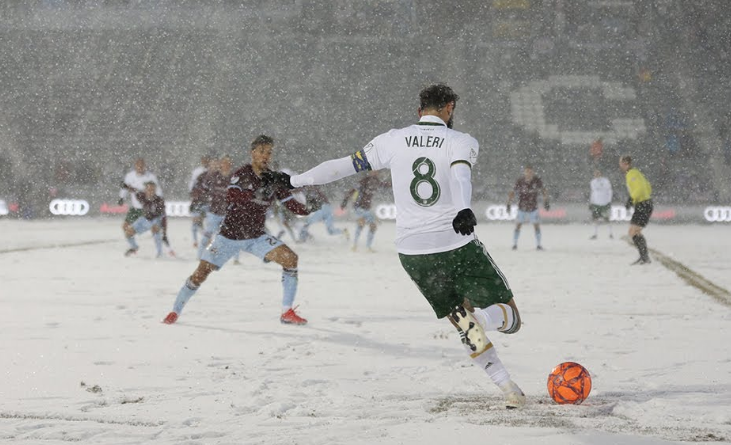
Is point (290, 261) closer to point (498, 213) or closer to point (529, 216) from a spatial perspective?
point (529, 216)

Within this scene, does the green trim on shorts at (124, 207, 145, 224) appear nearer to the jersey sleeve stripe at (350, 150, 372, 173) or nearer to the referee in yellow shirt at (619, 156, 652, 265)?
the referee in yellow shirt at (619, 156, 652, 265)

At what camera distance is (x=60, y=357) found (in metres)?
7.08

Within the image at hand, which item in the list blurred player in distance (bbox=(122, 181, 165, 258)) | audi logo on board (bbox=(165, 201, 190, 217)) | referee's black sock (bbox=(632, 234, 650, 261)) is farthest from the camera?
audi logo on board (bbox=(165, 201, 190, 217))

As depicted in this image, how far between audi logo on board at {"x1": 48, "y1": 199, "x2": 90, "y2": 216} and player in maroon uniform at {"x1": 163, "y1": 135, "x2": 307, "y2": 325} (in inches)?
908

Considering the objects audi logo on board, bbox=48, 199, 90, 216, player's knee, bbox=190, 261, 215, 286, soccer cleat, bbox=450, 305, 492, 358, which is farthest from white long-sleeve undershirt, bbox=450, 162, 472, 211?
audi logo on board, bbox=48, 199, 90, 216

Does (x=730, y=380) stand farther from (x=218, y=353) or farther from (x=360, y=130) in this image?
(x=360, y=130)

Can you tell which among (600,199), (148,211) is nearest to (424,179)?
(148,211)

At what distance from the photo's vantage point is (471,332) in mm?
5297

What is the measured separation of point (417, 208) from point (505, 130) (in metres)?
31.1

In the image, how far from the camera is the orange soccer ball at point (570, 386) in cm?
530

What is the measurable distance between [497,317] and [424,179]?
36.1 inches

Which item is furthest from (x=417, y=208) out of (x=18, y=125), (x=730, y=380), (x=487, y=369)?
(x=18, y=125)

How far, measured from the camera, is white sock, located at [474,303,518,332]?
5359 mm

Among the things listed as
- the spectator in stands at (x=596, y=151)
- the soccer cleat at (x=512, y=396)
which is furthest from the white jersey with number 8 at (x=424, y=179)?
the spectator in stands at (x=596, y=151)
